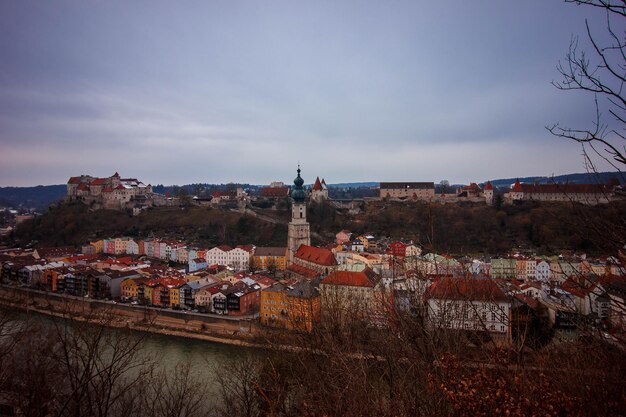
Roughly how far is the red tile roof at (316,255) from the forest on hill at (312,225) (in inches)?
289

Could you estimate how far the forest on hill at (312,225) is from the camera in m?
26.9

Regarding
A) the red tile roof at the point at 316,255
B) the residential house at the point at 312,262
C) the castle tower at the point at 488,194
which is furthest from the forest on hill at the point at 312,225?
the residential house at the point at 312,262

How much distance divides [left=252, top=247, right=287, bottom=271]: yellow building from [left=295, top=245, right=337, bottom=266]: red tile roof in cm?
250

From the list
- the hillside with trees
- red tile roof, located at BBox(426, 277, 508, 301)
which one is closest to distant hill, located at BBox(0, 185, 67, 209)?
the hillside with trees

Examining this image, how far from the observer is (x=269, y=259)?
81.5ft

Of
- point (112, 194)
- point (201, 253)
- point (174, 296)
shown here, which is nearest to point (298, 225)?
point (201, 253)

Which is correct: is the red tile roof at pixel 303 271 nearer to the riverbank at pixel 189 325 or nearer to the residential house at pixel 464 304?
the riverbank at pixel 189 325

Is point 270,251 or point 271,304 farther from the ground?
point 270,251

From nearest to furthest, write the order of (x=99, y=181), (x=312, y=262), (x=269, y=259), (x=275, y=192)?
(x=312, y=262) < (x=269, y=259) < (x=99, y=181) < (x=275, y=192)

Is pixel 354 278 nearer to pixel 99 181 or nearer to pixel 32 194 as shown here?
pixel 99 181

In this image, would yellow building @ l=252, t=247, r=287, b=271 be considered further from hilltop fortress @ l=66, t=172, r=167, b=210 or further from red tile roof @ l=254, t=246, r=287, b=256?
hilltop fortress @ l=66, t=172, r=167, b=210

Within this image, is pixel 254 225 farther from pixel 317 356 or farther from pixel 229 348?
pixel 317 356

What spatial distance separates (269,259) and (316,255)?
17.7ft

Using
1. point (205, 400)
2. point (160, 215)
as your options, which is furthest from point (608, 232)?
point (160, 215)
